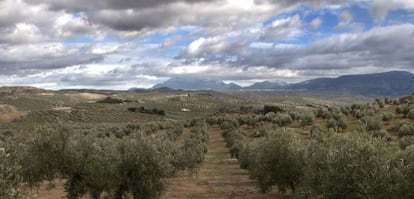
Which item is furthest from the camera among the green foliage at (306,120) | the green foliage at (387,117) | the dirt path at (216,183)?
the green foliage at (306,120)

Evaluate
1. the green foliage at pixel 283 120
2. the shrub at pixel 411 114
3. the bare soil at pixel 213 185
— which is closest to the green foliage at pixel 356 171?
the bare soil at pixel 213 185

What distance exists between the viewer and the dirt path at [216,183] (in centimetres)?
5594

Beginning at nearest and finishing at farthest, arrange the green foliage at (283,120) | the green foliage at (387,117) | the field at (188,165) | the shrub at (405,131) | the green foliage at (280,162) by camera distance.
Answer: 1. the field at (188,165)
2. the green foliage at (280,162)
3. the shrub at (405,131)
4. the green foliage at (387,117)
5. the green foliage at (283,120)

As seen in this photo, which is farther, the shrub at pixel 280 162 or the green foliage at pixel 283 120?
the green foliage at pixel 283 120

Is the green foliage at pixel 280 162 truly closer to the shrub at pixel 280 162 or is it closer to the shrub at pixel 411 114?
the shrub at pixel 280 162

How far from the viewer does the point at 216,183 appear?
64938mm

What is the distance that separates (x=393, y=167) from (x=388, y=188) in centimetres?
224

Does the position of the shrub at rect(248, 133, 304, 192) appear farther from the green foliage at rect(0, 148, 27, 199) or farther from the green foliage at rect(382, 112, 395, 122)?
the green foliage at rect(382, 112, 395, 122)

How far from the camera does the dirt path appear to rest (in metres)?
55.9

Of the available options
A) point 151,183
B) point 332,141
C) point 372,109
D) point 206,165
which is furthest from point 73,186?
point 372,109

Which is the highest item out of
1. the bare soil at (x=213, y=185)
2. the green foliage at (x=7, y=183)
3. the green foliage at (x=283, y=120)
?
the green foliage at (x=7, y=183)

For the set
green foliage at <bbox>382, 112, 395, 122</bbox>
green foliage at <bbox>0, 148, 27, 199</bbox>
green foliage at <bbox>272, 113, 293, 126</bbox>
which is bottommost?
green foliage at <bbox>272, 113, 293, 126</bbox>

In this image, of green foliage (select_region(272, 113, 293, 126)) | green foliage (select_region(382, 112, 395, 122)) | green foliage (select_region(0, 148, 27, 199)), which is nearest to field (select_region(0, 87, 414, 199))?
green foliage (select_region(0, 148, 27, 199))

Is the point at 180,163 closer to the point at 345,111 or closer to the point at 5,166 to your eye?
the point at 5,166
